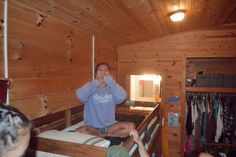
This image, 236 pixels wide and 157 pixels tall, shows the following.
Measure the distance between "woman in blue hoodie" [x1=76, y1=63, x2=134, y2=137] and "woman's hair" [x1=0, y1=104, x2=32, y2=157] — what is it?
1568 mm

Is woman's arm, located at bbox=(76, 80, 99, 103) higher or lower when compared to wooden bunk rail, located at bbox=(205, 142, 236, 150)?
higher

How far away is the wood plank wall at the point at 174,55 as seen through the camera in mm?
3693

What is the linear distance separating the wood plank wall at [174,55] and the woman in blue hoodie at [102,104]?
57.7 inches

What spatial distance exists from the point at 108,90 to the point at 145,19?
3.12ft

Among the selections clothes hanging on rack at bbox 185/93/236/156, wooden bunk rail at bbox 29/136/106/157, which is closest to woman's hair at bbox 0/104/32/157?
wooden bunk rail at bbox 29/136/106/157

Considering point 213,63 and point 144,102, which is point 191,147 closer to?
point 144,102

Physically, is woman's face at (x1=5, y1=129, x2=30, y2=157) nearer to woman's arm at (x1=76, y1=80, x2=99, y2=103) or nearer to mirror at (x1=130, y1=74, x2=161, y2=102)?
woman's arm at (x1=76, y1=80, x2=99, y2=103)

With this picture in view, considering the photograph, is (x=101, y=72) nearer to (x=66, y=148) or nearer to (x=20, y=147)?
(x=66, y=148)

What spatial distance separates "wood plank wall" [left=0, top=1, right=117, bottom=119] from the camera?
1528 mm

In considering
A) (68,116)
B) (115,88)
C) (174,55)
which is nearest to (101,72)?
(115,88)

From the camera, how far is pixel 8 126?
728 mm

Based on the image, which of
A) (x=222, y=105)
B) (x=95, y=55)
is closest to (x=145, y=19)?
(x=95, y=55)

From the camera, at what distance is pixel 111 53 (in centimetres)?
366

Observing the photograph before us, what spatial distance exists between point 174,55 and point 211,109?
1132 mm
